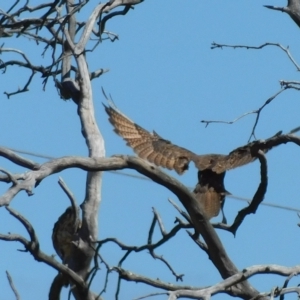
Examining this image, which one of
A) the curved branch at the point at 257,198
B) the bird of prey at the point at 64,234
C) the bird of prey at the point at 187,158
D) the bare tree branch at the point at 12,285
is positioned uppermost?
the bird of prey at the point at 187,158

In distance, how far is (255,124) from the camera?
648 centimetres

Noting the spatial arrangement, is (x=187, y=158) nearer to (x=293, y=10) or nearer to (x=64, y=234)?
(x=64, y=234)

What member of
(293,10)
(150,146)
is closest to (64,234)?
(150,146)

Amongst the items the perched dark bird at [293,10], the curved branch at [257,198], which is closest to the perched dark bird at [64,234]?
the curved branch at [257,198]

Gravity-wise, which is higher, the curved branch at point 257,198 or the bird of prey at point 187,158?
the bird of prey at point 187,158

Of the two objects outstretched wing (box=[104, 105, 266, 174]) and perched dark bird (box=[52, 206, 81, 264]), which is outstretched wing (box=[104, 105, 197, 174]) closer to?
outstretched wing (box=[104, 105, 266, 174])

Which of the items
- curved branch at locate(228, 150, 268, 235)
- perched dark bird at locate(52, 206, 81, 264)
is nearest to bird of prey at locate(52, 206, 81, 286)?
perched dark bird at locate(52, 206, 81, 264)

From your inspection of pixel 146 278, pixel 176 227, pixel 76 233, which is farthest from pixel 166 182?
pixel 76 233

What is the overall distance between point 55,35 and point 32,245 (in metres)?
2.23

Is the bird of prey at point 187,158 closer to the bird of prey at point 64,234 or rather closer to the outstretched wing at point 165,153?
the outstretched wing at point 165,153

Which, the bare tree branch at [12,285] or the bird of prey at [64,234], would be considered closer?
the bare tree branch at [12,285]

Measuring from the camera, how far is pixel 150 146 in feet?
31.6

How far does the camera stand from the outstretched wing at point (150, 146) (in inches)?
347

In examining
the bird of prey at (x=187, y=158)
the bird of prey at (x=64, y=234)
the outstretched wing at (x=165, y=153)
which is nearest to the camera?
the bird of prey at (x=64, y=234)
